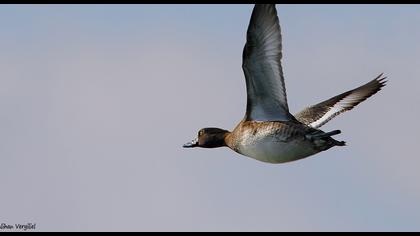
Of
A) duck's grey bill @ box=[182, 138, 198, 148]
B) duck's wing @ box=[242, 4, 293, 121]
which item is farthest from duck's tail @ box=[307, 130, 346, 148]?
duck's grey bill @ box=[182, 138, 198, 148]

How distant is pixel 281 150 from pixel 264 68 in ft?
4.33

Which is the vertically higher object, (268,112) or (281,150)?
(268,112)

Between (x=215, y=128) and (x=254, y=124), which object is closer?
(x=254, y=124)

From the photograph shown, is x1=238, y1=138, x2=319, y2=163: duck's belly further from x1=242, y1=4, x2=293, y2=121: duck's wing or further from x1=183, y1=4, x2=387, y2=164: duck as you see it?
x1=242, y1=4, x2=293, y2=121: duck's wing

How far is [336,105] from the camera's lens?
20.7m

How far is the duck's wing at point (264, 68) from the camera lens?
56.0 ft

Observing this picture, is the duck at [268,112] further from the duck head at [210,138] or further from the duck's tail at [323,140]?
the duck head at [210,138]

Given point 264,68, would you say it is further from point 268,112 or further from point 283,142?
point 283,142

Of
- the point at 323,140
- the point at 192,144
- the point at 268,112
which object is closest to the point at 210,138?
the point at 192,144

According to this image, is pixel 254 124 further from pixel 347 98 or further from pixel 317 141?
pixel 347 98

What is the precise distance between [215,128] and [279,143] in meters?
2.46

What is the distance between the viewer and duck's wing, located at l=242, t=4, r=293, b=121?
17.1 m

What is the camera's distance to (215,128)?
1973 cm

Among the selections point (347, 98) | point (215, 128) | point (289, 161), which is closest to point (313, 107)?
point (347, 98)
